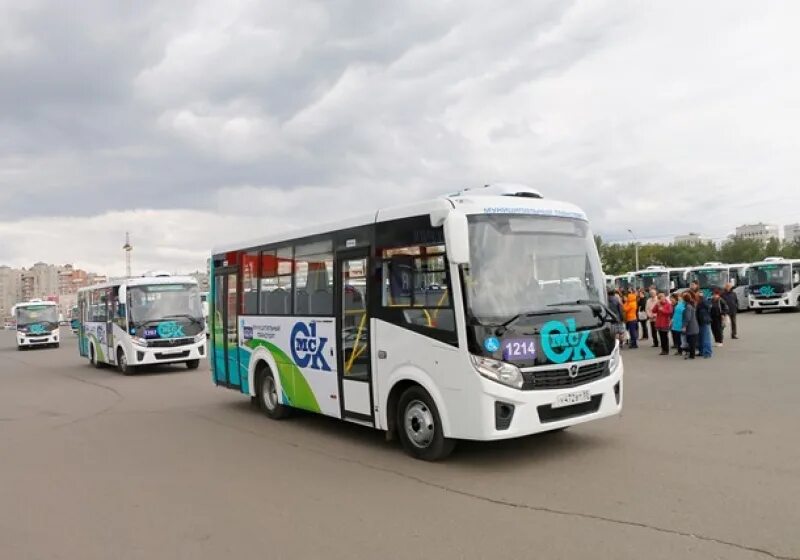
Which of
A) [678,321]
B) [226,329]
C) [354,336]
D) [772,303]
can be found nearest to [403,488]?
[354,336]

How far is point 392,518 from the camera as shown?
5637 mm

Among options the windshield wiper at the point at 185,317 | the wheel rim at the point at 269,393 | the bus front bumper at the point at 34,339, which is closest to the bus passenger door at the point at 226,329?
the wheel rim at the point at 269,393

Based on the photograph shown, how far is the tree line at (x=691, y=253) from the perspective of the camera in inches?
3088

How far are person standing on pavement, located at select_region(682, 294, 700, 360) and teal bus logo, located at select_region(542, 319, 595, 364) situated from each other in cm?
991

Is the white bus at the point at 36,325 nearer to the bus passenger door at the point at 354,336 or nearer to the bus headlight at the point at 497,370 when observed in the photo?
the bus passenger door at the point at 354,336

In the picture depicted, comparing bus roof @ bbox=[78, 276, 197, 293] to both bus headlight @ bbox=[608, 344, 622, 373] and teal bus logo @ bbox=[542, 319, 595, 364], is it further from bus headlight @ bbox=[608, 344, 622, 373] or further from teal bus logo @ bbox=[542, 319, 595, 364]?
teal bus logo @ bbox=[542, 319, 595, 364]

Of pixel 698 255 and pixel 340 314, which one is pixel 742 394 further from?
pixel 698 255

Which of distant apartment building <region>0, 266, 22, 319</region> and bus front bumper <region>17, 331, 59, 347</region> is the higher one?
distant apartment building <region>0, 266, 22, 319</region>

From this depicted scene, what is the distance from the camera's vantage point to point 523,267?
23.6ft

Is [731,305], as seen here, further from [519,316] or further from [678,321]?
[519,316]

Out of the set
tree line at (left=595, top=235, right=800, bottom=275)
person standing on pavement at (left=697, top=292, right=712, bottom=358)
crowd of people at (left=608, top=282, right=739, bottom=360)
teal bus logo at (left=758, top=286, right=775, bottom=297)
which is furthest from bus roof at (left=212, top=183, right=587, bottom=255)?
tree line at (left=595, top=235, right=800, bottom=275)

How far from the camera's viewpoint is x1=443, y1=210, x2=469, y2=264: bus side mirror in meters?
6.62

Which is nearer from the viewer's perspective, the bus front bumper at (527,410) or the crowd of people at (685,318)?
the bus front bumper at (527,410)

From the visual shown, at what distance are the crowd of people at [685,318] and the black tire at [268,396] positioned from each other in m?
7.14
